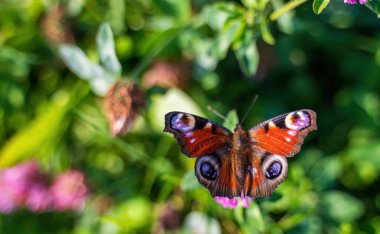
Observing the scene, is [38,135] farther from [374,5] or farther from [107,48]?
[374,5]

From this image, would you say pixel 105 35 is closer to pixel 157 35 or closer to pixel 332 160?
pixel 157 35

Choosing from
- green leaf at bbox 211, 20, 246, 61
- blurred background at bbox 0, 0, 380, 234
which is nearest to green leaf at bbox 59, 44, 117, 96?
blurred background at bbox 0, 0, 380, 234

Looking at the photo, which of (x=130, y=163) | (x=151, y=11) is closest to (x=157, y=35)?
(x=151, y=11)

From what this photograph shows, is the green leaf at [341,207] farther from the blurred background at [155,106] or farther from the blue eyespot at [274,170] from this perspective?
the blue eyespot at [274,170]

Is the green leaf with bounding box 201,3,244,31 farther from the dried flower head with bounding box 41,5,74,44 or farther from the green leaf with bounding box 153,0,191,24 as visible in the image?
the dried flower head with bounding box 41,5,74,44

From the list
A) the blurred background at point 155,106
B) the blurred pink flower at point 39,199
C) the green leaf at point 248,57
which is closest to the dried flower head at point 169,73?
Answer: the blurred background at point 155,106
